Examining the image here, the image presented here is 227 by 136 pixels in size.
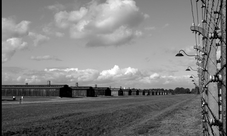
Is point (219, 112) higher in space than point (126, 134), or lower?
higher

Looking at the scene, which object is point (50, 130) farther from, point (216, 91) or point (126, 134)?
point (216, 91)

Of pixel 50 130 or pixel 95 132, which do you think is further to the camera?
pixel 95 132

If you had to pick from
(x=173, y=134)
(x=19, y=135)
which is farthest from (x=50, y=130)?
(x=173, y=134)

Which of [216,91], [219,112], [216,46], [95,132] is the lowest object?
[95,132]

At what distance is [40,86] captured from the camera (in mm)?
93938

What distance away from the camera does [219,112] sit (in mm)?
5574

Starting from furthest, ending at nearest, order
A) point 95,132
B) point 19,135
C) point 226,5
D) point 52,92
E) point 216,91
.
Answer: point 52,92 → point 95,132 → point 19,135 → point 216,91 → point 226,5

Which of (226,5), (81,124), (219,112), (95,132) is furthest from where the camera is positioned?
(81,124)

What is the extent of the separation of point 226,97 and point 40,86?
9515cm

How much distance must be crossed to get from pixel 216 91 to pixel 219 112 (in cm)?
57

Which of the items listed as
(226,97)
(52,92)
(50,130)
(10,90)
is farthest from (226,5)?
(10,90)

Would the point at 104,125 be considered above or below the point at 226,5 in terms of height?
below

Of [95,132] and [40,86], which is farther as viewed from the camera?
[40,86]

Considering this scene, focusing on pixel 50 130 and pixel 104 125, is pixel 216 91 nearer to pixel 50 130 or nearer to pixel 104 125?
pixel 50 130
